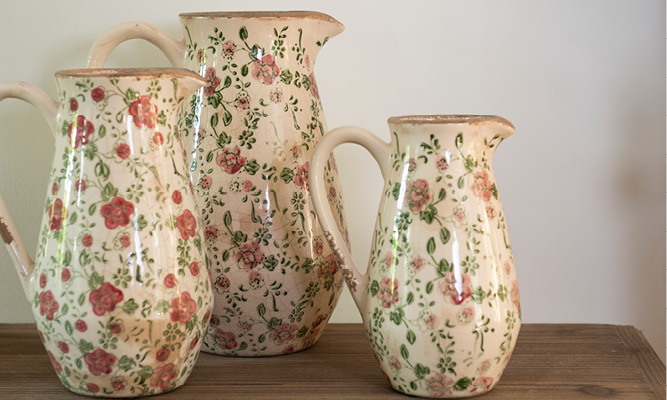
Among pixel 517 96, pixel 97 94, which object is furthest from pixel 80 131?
pixel 517 96

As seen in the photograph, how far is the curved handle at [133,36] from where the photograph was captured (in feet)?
2.74

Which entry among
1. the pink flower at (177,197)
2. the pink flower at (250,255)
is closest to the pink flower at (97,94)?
the pink flower at (177,197)

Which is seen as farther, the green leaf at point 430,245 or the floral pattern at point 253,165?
the floral pattern at point 253,165

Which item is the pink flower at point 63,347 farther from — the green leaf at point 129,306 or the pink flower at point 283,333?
the pink flower at point 283,333

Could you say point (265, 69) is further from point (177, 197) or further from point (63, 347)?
point (63, 347)

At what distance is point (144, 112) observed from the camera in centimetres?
69

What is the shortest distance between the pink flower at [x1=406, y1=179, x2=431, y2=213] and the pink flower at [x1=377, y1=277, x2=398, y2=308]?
7 centimetres

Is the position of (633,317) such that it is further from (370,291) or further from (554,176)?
(370,291)

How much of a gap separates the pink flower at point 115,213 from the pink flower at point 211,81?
0.58 ft

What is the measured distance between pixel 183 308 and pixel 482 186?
28cm

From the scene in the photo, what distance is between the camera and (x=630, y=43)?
994 millimetres

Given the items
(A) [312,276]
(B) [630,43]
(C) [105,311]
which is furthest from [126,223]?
(B) [630,43]

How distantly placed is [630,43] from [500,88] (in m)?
0.17

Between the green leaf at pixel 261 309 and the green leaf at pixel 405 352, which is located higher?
the green leaf at pixel 405 352
